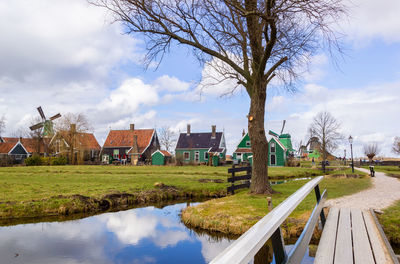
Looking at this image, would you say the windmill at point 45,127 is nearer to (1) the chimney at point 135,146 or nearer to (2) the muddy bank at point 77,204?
(1) the chimney at point 135,146

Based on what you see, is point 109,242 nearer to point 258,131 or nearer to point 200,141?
point 258,131

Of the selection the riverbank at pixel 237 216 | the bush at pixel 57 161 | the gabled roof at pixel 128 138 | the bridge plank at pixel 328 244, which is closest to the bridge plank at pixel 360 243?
the bridge plank at pixel 328 244

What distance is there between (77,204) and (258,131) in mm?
7415

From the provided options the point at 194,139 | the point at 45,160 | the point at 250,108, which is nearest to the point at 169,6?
the point at 250,108

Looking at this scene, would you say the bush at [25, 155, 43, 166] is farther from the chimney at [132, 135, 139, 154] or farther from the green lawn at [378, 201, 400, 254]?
the green lawn at [378, 201, 400, 254]

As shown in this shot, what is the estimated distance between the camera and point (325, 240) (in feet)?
14.3

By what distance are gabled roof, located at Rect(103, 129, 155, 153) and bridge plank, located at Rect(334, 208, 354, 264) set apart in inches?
2005

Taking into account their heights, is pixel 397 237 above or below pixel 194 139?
below

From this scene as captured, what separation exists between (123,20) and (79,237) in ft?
24.8

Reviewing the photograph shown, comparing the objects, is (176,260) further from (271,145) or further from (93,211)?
(271,145)

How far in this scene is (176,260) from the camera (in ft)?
21.8

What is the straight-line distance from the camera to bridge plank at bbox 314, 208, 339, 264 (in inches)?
139

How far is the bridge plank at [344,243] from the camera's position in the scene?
3.58 metres

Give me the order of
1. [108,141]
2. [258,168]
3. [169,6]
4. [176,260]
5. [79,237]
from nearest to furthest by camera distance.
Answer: [176,260]
[79,237]
[169,6]
[258,168]
[108,141]
